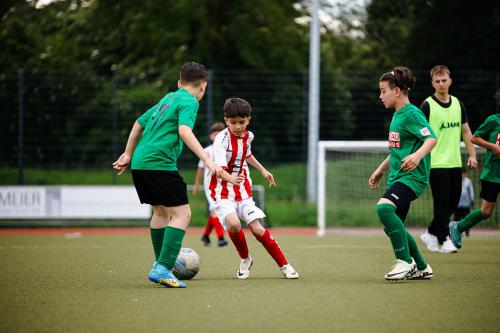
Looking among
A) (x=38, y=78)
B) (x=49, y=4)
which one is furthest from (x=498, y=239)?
(x=49, y=4)

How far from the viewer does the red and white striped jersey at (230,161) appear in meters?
7.01

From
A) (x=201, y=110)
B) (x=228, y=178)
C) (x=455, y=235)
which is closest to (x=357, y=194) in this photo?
(x=201, y=110)

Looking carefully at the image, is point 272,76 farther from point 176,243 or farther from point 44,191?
point 176,243

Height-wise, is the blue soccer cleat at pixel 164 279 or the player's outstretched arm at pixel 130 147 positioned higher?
the player's outstretched arm at pixel 130 147

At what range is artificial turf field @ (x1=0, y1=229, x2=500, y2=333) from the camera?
4.65 meters

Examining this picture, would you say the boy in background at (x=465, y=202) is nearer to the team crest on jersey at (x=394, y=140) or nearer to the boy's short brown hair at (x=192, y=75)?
the team crest on jersey at (x=394, y=140)

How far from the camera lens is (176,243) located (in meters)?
6.35

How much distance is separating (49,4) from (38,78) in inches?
480

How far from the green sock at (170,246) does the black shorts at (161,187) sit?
0.21 meters

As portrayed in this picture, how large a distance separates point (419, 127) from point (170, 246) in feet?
7.36

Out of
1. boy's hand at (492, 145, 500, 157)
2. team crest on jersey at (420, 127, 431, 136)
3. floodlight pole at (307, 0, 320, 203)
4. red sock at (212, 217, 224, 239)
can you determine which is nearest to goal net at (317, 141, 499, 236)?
floodlight pole at (307, 0, 320, 203)

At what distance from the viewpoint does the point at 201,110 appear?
16.0m

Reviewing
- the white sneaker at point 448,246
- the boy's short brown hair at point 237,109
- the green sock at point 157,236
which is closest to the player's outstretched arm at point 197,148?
the boy's short brown hair at point 237,109

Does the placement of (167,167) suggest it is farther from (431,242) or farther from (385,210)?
(431,242)
